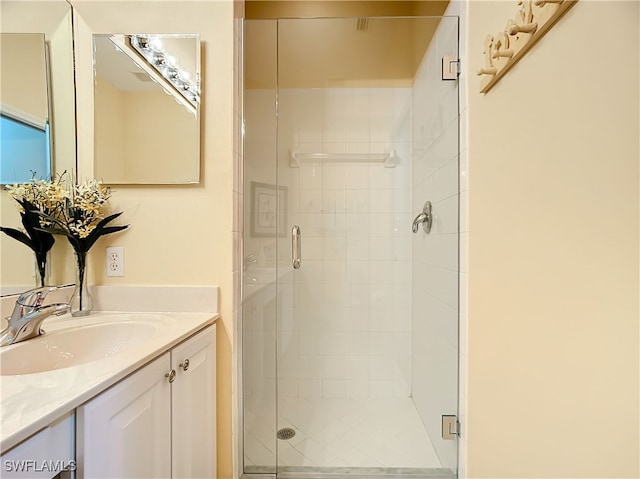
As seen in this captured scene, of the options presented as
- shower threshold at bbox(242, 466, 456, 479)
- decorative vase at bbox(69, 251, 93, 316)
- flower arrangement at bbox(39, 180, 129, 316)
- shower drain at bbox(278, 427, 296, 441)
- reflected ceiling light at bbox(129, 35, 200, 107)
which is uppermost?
reflected ceiling light at bbox(129, 35, 200, 107)

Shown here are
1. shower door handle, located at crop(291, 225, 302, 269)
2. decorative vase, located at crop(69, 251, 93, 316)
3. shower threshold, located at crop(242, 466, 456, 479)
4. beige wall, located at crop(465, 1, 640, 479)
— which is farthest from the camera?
shower door handle, located at crop(291, 225, 302, 269)

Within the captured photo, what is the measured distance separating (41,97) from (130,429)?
125 centimetres

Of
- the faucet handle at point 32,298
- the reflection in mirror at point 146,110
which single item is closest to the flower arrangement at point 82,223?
the reflection in mirror at point 146,110

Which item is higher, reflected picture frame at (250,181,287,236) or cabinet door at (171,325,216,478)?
reflected picture frame at (250,181,287,236)

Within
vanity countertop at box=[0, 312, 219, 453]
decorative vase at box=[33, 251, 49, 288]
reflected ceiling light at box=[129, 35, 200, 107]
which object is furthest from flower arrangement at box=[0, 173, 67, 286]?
reflected ceiling light at box=[129, 35, 200, 107]

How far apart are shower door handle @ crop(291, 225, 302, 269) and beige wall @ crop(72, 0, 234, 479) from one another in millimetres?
675

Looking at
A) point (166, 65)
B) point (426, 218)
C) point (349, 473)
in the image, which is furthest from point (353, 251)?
point (166, 65)

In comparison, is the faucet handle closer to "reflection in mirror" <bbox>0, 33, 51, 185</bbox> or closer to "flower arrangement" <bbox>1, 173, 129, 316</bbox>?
"flower arrangement" <bbox>1, 173, 129, 316</bbox>

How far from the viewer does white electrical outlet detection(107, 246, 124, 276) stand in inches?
53.2

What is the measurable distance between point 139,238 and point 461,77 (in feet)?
4.95

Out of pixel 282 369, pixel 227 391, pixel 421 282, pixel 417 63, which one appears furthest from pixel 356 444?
pixel 417 63

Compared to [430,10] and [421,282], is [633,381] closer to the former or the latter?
[421,282]

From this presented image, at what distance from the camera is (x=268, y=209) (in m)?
1.77

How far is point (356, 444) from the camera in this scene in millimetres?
1646
